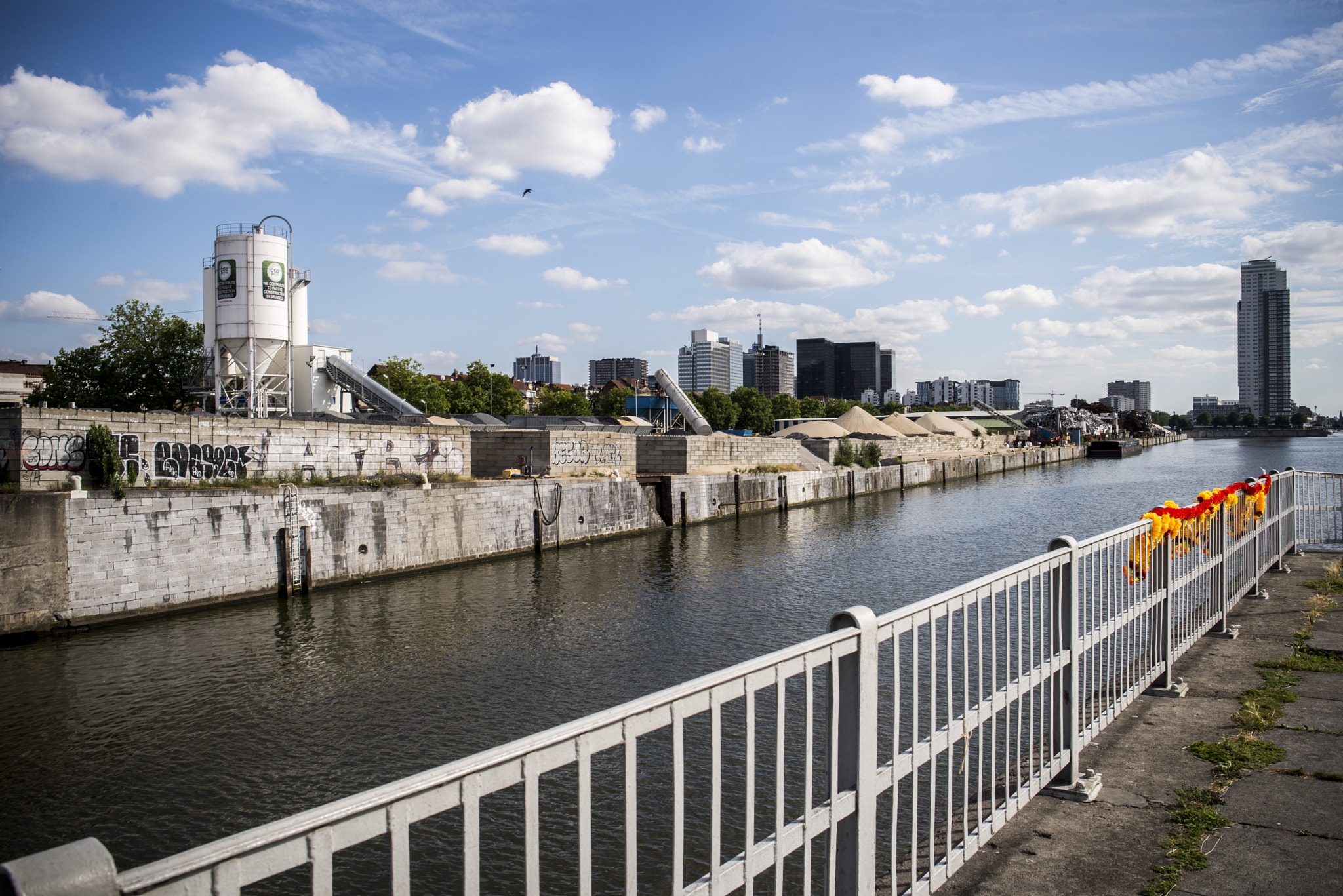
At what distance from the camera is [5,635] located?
48.5ft

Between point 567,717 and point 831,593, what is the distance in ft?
35.2

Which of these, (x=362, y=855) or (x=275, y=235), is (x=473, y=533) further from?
(x=275, y=235)

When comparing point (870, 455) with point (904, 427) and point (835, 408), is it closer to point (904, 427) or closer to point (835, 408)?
point (904, 427)

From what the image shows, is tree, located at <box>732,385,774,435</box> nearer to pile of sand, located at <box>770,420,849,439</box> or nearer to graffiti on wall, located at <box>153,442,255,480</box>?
pile of sand, located at <box>770,420,849,439</box>

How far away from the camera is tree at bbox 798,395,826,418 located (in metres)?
126

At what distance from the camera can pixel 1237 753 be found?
540 cm

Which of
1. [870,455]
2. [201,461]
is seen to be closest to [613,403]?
[870,455]

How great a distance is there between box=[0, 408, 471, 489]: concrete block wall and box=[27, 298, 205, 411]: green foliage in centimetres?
2508

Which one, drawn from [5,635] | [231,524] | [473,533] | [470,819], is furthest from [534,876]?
[473,533]

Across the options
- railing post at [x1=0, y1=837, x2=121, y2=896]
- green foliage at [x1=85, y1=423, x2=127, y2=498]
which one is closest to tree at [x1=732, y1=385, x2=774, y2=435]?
green foliage at [x1=85, y1=423, x2=127, y2=498]

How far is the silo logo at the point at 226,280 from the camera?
36812 mm

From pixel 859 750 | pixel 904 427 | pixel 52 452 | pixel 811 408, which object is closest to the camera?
pixel 859 750

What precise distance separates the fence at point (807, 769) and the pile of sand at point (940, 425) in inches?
3202

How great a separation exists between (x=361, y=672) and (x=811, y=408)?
123 metres
